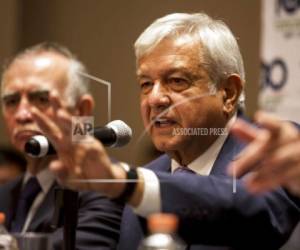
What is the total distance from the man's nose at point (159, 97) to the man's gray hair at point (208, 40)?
0.09 meters

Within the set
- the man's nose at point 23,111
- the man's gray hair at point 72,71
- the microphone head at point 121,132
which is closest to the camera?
the microphone head at point 121,132

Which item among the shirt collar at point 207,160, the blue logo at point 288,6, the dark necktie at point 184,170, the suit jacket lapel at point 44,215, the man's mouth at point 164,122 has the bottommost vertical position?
the suit jacket lapel at point 44,215

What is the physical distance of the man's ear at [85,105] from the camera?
57.2 inches

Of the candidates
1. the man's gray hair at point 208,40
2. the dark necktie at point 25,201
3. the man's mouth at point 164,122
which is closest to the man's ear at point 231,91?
the man's gray hair at point 208,40

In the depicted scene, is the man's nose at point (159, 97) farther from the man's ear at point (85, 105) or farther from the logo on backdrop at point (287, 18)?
the logo on backdrop at point (287, 18)

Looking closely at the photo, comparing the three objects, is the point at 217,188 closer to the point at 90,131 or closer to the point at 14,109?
the point at 90,131

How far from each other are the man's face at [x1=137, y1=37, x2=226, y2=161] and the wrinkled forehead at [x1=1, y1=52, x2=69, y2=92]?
0.75ft

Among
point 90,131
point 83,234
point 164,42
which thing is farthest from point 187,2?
point 83,234

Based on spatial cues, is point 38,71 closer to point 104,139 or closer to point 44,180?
point 44,180

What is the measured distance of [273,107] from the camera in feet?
6.89

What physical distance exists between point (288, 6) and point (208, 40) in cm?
65

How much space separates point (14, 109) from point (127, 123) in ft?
1.49

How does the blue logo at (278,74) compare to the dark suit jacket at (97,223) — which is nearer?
the dark suit jacket at (97,223)

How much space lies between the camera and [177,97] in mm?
1428
